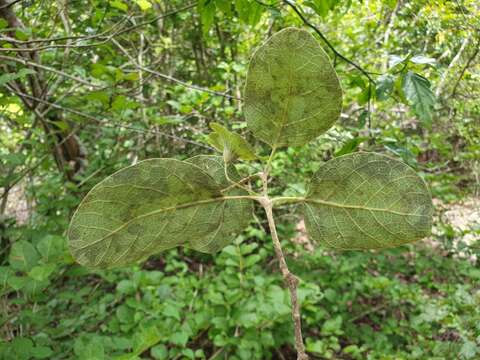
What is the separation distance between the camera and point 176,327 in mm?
1216

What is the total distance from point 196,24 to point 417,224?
2.41 m

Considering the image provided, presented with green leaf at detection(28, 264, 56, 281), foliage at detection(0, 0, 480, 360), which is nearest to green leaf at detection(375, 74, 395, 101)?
foliage at detection(0, 0, 480, 360)

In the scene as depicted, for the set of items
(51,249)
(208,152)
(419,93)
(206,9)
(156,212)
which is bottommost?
(208,152)

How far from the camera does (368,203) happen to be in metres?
0.28

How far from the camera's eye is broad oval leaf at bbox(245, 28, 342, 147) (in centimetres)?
27

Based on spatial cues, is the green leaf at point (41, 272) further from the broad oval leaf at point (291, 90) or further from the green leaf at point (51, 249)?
the broad oval leaf at point (291, 90)

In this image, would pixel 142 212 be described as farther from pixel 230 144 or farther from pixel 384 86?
pixel 384 86

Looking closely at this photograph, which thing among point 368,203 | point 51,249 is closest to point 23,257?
point 51,249

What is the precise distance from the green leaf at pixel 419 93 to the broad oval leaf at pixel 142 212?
0.55m

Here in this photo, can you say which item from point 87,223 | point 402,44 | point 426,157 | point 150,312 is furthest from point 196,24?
point 87,223

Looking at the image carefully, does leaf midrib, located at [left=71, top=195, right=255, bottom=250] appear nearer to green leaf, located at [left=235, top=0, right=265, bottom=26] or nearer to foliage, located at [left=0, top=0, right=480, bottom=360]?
foliage, located at [left=0, top=0, right=480, bottom=360]

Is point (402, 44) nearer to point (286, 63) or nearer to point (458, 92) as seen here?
point (458, 92)

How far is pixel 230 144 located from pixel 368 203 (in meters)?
0.12

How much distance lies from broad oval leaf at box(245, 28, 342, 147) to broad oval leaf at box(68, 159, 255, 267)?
70 millimetres
